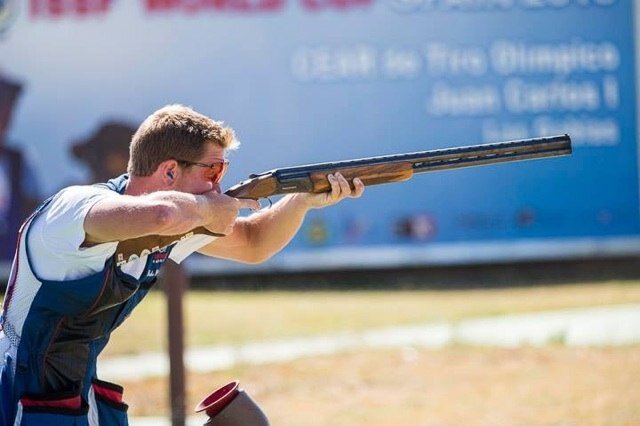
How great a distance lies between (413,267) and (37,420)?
1220 cm

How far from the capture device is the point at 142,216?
11.7 ft

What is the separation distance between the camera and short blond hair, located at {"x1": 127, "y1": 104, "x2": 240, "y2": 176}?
3.87 meters

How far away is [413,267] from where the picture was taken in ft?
52.1

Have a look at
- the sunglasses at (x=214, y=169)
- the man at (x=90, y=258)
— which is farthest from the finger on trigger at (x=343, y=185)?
the sunglasses at (x=214, y=169)

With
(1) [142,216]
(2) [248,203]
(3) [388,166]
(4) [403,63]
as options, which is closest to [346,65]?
(4) [403,63]

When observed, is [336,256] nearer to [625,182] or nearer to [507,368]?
[625,182]

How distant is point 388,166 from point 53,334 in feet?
4.27

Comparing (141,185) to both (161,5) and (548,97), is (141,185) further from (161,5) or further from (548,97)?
(548,97)

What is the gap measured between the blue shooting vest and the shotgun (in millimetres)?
409

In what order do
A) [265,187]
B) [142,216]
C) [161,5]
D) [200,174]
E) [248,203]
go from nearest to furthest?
[142,216], [200,174], [248,203], [265,187], [161,5]

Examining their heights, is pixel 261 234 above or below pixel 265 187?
below

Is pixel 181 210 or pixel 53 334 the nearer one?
pixel 181 210

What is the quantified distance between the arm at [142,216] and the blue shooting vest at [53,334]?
19cm

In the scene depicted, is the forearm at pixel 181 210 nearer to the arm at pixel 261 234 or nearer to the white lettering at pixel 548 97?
the arm at pixel 261 234
